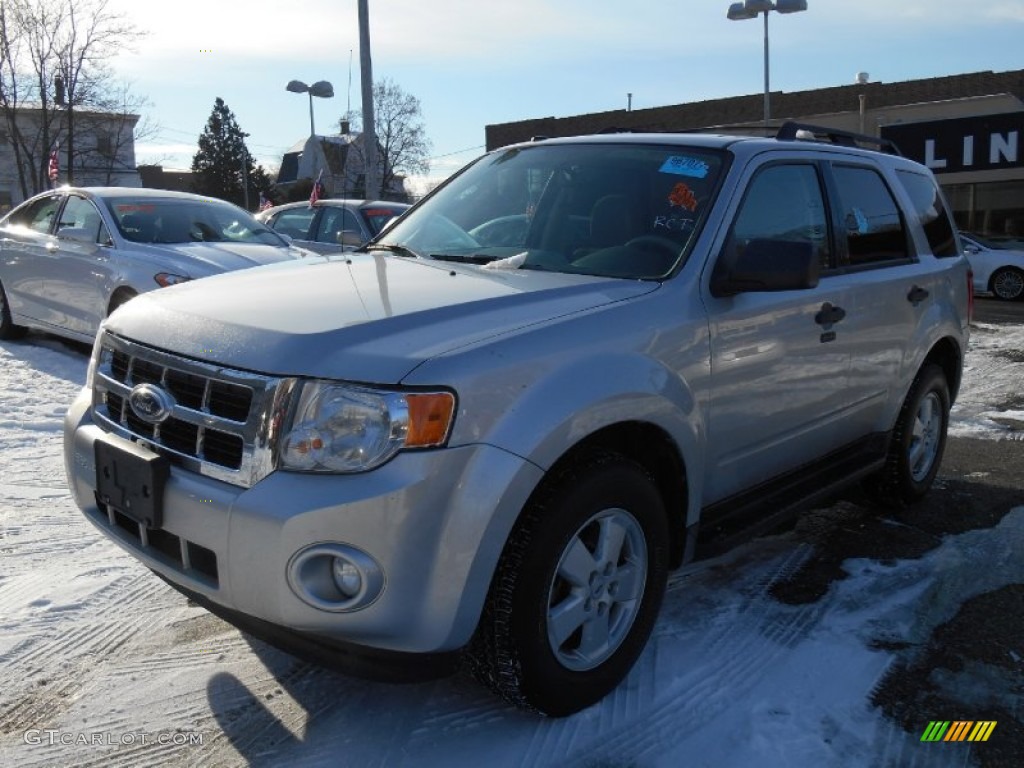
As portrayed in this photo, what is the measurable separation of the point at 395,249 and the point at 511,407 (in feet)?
5.52

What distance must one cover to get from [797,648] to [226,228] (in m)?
7.00

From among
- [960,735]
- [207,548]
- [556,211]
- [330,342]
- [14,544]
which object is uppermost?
[556,211]

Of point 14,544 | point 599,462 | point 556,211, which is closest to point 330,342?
point 599,462

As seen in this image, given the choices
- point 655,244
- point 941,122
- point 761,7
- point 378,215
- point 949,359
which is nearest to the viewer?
point 655,244

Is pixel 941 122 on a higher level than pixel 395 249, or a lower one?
higher

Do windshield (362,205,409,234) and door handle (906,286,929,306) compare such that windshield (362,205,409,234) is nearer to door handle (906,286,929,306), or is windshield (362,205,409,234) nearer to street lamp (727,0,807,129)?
door handle (906,286,929,306)

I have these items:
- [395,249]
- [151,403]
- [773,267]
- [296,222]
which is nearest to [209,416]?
[151,403]

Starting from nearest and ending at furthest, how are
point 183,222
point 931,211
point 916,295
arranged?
1. point 916,295
2. point 931,211
3. point 183,222

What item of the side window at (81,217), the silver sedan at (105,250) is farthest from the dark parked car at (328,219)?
the side window at (81,217)

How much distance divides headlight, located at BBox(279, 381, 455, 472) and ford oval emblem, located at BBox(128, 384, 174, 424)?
0.49m

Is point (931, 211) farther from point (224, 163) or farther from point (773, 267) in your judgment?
point (224, 163)

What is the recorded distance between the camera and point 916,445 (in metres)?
4.98

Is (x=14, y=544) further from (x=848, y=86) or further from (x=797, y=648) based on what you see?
(x=848, y=86)

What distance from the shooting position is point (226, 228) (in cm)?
877
